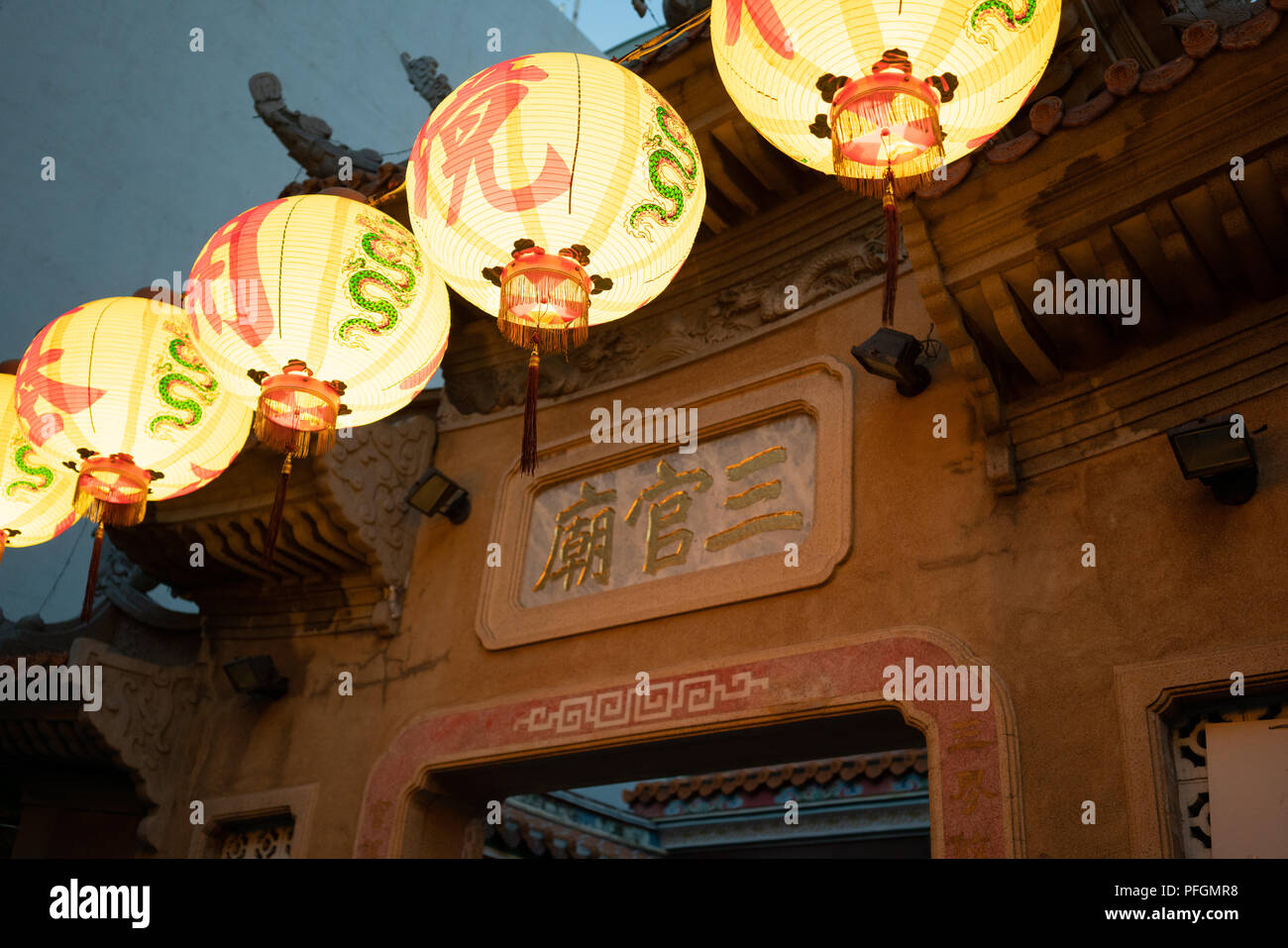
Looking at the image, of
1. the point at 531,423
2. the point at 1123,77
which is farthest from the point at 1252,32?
the point at 531,423

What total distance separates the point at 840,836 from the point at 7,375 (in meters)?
5.44

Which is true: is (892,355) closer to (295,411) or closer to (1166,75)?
(1166,75)

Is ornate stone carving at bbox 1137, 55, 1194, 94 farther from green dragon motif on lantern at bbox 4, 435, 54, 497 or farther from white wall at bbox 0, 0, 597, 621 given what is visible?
white wall at bbox 0, 0, 597, 621

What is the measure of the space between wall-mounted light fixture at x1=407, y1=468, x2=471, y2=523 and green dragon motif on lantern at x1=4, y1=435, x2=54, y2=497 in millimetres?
1658

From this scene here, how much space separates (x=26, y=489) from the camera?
14.3ft

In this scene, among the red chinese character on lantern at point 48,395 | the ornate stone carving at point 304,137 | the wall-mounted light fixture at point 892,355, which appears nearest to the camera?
the red chinese character on lantern at point 48,395

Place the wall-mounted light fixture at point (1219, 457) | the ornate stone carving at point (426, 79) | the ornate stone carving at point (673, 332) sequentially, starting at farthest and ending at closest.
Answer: the ornate stone carving at point (426, 79) < the ornate stone carving at point (673, 332) < the wall-mounted light fixture at point (1219, 457)

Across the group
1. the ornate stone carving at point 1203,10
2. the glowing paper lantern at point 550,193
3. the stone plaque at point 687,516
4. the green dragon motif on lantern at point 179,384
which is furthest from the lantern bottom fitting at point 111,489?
the ornate stone carving at point 1203,10

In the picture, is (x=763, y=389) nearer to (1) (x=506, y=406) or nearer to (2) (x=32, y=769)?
(1) (x=506, y=406)

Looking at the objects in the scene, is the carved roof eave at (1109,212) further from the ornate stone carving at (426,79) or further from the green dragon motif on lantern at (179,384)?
the ornate stone carving at (426,79)

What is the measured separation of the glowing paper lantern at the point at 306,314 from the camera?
11.1ft

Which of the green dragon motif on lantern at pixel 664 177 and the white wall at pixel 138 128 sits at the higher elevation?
Result: the white wall at pixel 138 128

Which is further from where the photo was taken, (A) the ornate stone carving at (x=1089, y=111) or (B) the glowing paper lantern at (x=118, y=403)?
(B) the glowing paper lantern at (x=118, y=403)

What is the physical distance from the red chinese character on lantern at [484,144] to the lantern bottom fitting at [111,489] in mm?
1480
